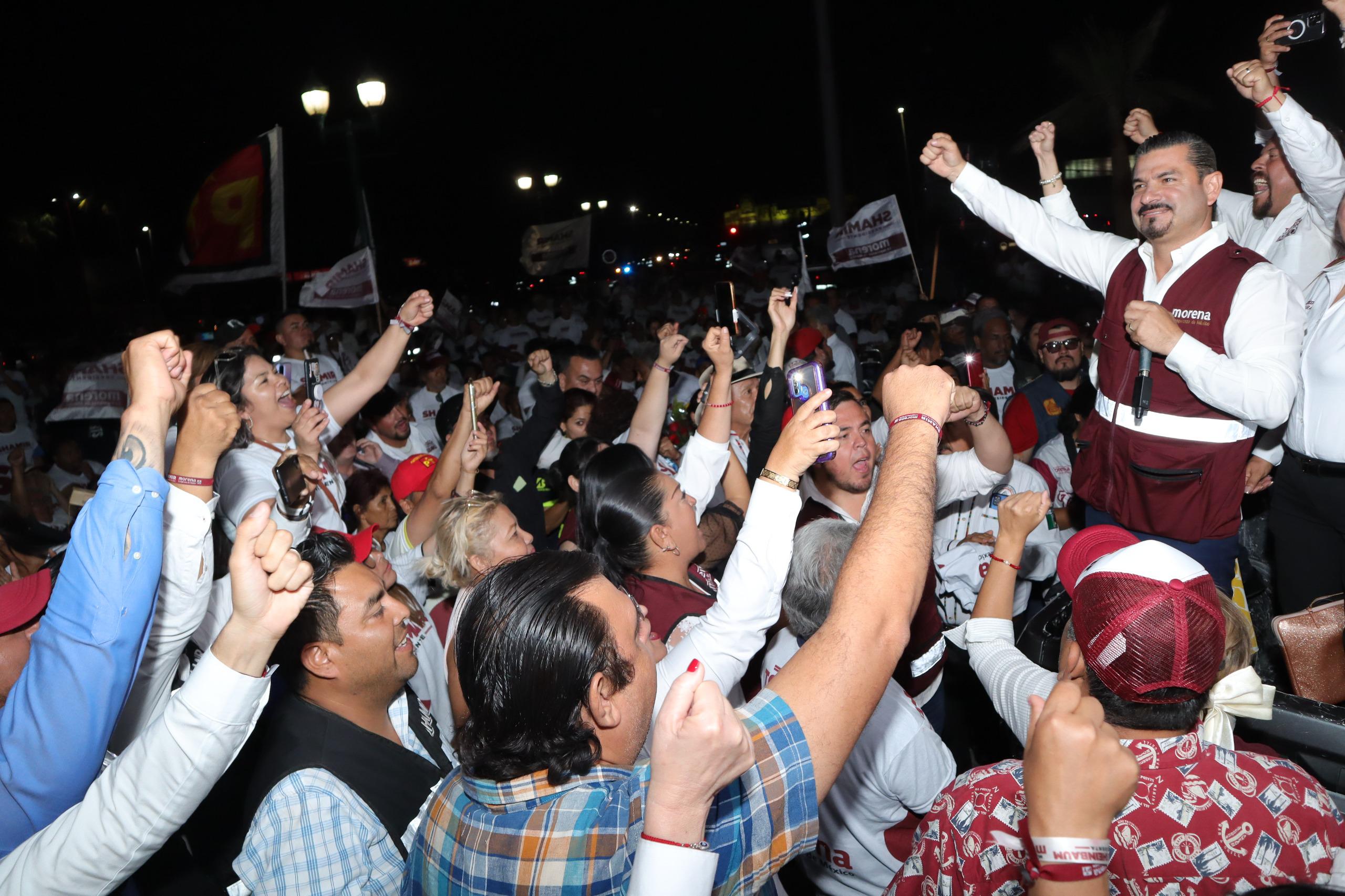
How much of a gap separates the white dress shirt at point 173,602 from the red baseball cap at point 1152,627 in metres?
1.94

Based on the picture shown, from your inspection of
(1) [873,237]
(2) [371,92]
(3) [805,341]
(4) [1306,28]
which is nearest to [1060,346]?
(3) [805,341]

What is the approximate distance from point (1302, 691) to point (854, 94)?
96.3ft

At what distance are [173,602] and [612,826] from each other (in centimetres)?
127

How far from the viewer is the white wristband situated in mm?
1296

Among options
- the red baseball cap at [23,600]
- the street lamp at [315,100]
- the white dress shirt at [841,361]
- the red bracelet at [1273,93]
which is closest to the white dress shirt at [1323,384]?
the red bracelet at [1273,93]

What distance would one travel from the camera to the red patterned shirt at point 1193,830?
1.57 m

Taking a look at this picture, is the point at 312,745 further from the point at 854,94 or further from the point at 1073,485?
the point at 854,94

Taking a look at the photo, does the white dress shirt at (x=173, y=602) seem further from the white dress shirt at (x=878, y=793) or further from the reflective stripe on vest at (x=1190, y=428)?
the reflective stripe on vest at (x=1190, y=428)

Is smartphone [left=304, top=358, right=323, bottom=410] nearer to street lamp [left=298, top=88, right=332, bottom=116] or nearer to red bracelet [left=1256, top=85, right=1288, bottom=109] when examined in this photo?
red bracelet [left=1256, top=85, right=1288, bottom=109]

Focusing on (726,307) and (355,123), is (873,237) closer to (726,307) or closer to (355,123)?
(726,307)

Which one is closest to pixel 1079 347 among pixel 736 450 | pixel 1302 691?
pixel 736 450

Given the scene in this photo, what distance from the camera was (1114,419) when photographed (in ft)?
11.5

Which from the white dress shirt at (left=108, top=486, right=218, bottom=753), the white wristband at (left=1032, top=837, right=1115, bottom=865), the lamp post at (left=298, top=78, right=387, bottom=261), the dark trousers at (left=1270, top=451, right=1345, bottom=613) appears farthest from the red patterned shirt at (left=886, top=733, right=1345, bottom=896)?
the lamp post at (left=298, top=78, right=387, bottom=261)

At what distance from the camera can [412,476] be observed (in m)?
4.85
